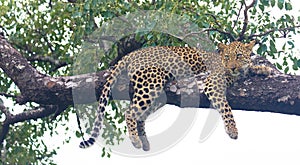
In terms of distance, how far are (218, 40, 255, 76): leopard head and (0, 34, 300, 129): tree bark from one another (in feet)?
0.48

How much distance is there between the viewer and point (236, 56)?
6.41m

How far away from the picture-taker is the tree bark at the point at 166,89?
577cm

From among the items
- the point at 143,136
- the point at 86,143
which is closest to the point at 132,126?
the point at 143,136

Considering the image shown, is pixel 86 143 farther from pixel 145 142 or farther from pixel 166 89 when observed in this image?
pixel 166 89

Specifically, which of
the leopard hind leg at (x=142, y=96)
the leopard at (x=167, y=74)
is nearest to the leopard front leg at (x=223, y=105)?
the leopard at (x=167, y=74)

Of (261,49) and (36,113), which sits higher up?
(261,49)

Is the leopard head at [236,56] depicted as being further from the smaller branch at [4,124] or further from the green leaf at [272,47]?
the smaller branch at [4,124]

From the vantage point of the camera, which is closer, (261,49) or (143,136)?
(143,136)

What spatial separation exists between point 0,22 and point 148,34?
3300 mm

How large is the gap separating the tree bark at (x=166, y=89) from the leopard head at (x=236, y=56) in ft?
0.48

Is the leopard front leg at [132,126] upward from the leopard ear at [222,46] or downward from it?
downward

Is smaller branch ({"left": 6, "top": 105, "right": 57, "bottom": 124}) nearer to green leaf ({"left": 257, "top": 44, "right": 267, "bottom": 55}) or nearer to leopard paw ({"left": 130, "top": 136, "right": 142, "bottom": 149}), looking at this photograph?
leopard paw ({"left": 130, "top": 136, "right": 142, "bottom": 149})

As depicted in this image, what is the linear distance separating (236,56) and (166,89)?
93 cm

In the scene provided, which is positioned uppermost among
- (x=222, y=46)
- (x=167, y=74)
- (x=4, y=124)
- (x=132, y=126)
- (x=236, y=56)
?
(x=222, y=46)
